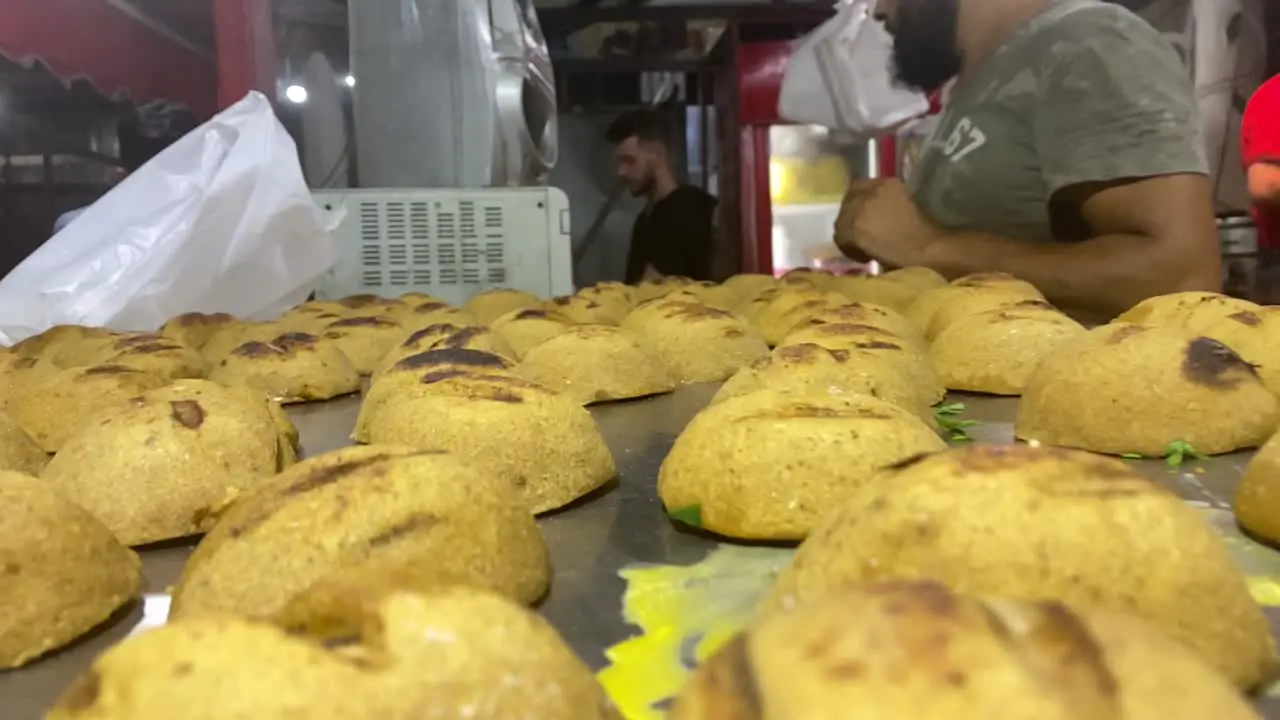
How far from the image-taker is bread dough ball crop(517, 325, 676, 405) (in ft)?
7.86

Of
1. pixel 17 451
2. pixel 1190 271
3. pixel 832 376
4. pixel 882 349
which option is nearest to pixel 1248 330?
pixel 882 349

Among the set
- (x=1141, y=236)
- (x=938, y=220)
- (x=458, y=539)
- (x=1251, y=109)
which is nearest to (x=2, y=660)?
(x=458, y=539)

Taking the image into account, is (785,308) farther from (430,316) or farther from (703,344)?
(430,316)

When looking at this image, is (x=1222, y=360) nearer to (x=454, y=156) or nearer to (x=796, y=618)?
(x=796, y=618)

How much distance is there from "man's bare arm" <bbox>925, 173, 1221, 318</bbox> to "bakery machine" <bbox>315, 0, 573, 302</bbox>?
1.60 metres

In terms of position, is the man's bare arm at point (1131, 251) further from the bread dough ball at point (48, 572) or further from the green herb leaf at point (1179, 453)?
the bread dough ball at point (48, 572)

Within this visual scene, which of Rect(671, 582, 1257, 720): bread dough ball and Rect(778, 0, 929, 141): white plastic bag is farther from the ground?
Rect(778, 0, 929, 141): white plastic bag

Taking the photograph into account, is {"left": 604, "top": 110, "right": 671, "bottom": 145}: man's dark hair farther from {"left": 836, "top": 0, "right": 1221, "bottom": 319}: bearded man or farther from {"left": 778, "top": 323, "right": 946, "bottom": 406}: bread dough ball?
{"left": 778, "top": 323, "right": 946, "bottom": 406}: bread dough ball

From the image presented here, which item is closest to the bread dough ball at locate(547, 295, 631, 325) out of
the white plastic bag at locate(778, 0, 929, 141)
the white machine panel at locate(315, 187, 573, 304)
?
the white machine panel at locate(315, 187, 573, 304)

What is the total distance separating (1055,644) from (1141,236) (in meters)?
2.83

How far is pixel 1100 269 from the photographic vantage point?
10.6 ft

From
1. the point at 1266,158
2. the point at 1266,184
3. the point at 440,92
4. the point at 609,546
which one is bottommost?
the point at 609,546

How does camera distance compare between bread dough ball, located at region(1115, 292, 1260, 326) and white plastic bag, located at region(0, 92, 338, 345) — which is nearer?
bread dough ball, located at region(1115, 292, 1260, 326)

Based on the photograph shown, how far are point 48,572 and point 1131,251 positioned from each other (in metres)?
2.85
